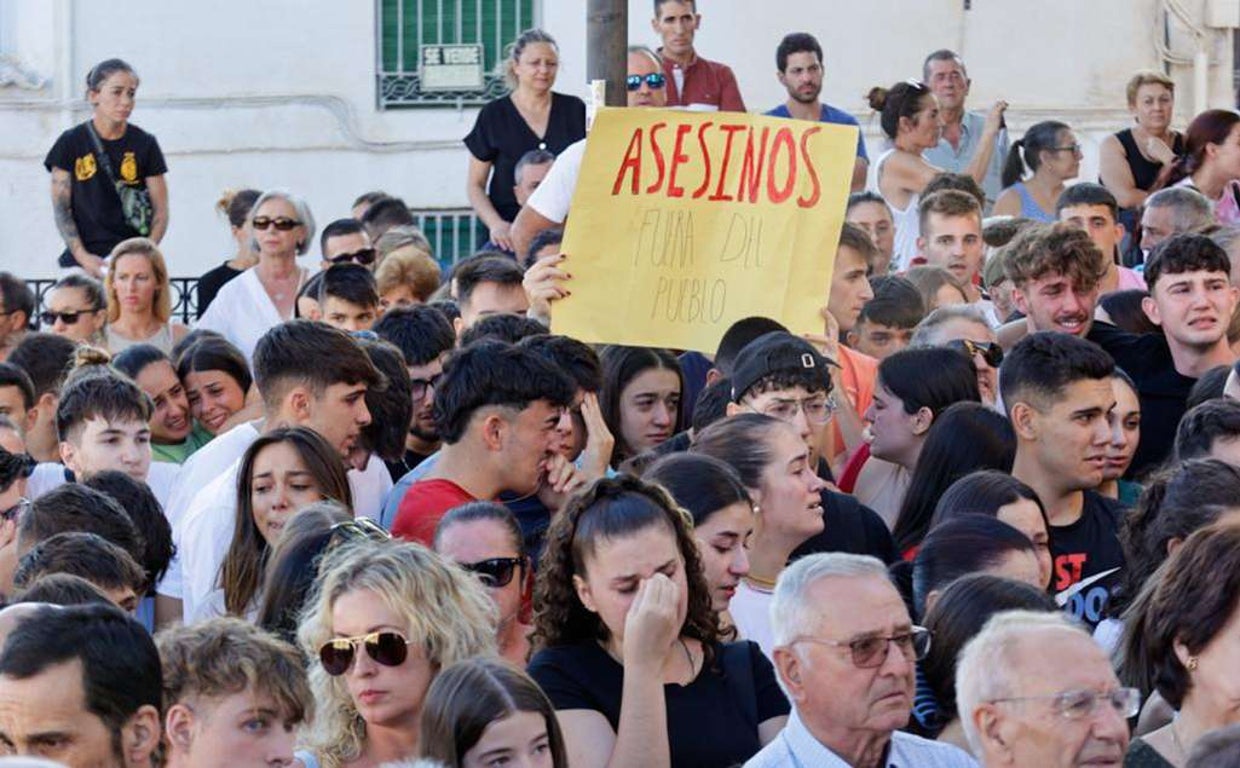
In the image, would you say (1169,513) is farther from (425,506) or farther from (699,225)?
(699,225)

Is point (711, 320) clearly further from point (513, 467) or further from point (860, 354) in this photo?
point (513, 467)

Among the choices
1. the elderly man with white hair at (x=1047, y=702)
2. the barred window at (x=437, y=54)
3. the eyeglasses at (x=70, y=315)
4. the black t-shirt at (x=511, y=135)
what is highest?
the barred window at (x=437, y=54)

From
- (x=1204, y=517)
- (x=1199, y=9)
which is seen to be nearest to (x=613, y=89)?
(x=1204, y=517)

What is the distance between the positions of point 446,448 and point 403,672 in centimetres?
191

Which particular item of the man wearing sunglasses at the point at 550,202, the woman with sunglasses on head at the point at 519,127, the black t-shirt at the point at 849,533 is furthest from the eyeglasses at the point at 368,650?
the woman with sunglasses on head at the point at 519,127

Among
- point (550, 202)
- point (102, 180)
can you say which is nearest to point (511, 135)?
point (102, 180)

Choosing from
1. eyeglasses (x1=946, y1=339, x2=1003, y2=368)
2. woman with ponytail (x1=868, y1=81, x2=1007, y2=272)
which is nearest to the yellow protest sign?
eyeglasses (x1=946, y1=339, x2=1003, y2=368)

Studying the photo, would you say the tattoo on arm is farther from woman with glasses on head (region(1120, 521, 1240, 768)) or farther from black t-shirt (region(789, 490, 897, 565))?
→ woman with glasses on head (region(1120, 521, 1240, 768))

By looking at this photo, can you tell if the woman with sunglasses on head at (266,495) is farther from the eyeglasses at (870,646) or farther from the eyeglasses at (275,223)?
the eyeglasses at (275,223)

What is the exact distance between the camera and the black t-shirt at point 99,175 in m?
15.6

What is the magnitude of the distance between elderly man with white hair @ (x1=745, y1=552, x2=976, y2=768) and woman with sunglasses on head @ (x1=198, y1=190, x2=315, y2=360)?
6930 mm

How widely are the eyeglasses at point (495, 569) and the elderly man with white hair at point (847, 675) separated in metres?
1.13

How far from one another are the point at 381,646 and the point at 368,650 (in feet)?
0.10

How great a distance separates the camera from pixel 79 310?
1166 centimetres
